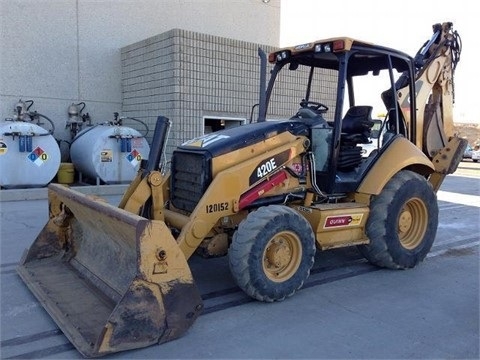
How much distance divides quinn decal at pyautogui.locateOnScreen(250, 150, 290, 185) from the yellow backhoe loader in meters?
0.01

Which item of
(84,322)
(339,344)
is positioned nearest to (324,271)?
(339,344)

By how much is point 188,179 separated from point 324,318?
5.91 feet

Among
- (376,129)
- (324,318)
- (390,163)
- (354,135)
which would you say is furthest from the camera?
(376,129)

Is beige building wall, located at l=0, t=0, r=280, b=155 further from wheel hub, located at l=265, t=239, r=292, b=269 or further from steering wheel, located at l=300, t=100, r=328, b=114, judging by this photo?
wheel hub, located at l=265, t=239, r=292, b=269

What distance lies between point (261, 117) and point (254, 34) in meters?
10.1

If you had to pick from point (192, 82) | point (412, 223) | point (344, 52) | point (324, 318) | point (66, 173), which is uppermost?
point (192, 82)

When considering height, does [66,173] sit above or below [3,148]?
below

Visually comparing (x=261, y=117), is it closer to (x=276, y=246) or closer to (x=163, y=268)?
(x=276, y=246)

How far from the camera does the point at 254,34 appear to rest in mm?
14852

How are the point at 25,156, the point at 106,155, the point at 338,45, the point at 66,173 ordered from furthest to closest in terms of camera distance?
the point at 66,173, the point at 106,155, the point at 25,156, the point at 338,45

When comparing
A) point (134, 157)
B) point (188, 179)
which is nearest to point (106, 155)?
point (134, 157)

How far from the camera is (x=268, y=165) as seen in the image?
4.45 m

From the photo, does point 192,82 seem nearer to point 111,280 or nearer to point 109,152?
point 109,152

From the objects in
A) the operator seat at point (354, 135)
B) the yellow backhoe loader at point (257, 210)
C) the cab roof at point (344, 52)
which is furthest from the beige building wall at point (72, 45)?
the operator seat at point (354, 135)
